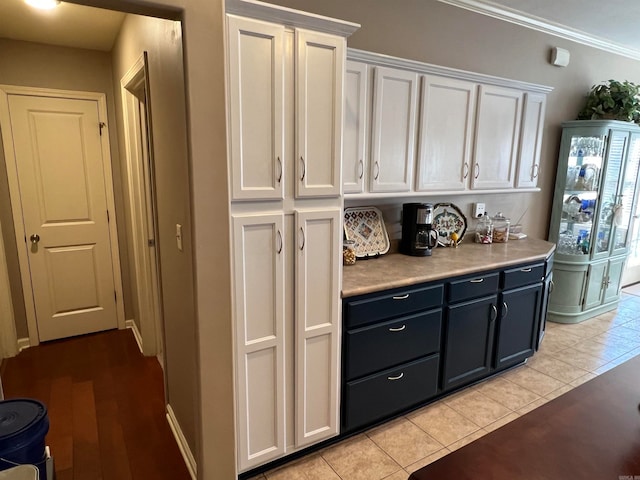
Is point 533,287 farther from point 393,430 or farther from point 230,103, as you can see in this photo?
point 230,103

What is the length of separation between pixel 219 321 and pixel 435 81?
82.3 inches

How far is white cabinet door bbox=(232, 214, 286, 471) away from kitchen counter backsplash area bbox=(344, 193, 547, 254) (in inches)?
35.3

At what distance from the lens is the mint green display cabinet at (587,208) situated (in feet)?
12.8

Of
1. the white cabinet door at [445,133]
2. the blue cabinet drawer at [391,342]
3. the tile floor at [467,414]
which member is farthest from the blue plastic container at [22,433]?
the white cabinet door at [445,133]

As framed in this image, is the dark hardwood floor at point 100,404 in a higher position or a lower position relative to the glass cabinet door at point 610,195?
lower

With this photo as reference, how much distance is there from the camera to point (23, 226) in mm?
3311

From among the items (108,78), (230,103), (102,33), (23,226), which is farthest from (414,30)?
(23,226)

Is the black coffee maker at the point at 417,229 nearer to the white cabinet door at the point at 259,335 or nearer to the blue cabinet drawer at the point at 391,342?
the blue cabinet drawer at the point at 391,342

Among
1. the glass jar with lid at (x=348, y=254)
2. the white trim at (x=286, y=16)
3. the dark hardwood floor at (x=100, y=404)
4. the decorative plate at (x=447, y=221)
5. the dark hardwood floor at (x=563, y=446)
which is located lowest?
the dark hardwood floor at (x=100, y=404)

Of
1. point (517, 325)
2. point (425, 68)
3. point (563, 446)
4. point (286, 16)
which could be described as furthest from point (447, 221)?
point (563, 446)

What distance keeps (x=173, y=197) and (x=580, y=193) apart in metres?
3.95

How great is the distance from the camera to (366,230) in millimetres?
2824

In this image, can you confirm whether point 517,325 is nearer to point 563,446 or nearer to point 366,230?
point 366,230

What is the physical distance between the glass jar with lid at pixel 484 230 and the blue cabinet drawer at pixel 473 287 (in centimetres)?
75
